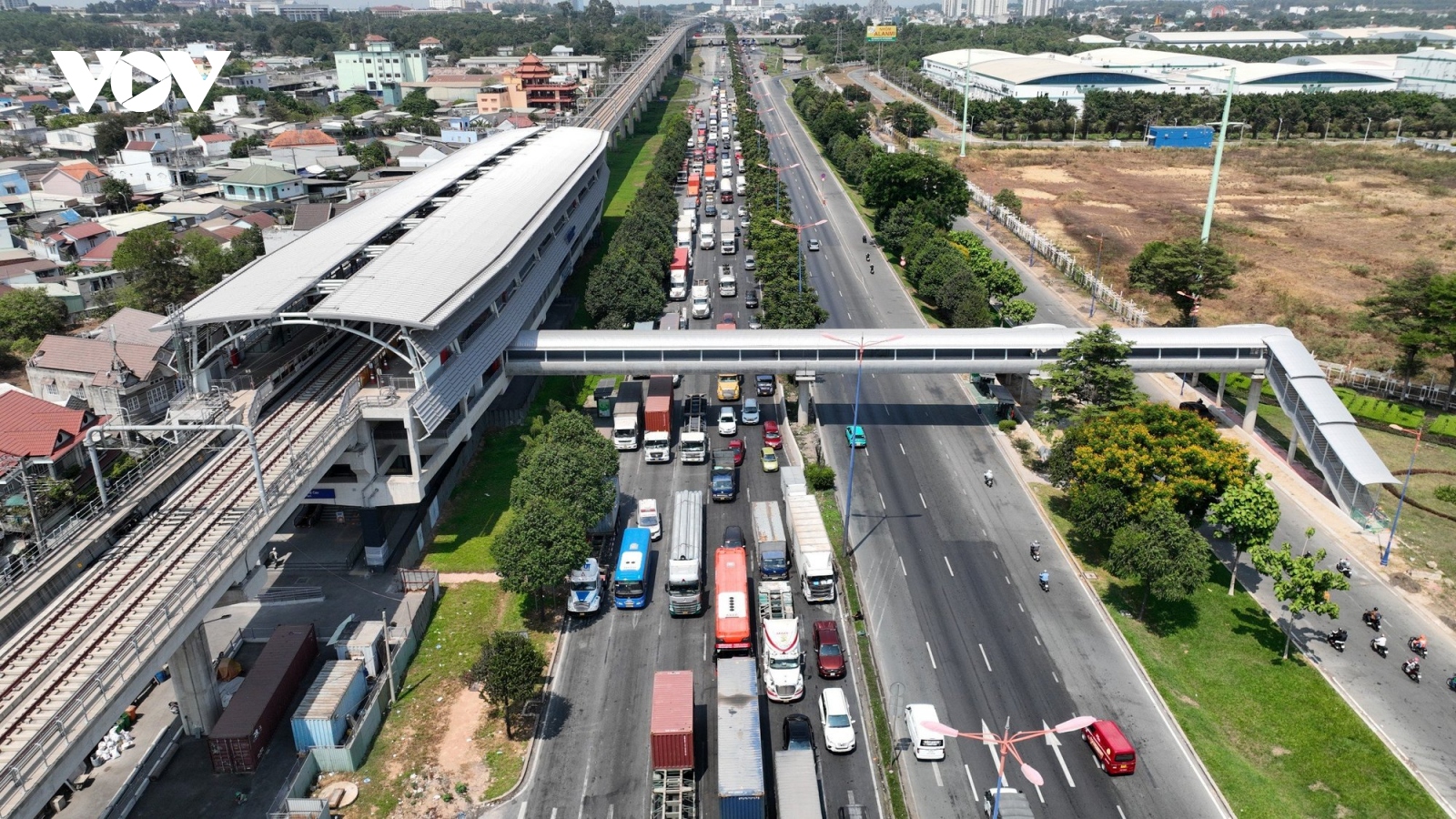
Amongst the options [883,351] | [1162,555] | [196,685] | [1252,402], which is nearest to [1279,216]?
[1252,402]

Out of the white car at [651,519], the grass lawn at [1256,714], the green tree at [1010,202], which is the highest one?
the green tree at [1010,202]

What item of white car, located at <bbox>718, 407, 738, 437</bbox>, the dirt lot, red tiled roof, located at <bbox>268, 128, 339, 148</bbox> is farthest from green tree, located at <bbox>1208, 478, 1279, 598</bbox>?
red tiled roof, located at <bbox>268, 128, 339, 148</bbox>

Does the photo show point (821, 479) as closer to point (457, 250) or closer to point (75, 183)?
point (457, 250)

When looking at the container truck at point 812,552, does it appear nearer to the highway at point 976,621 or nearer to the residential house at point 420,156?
the highway at point 976,621

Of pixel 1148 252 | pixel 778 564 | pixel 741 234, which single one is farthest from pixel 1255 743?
pixel 741 234

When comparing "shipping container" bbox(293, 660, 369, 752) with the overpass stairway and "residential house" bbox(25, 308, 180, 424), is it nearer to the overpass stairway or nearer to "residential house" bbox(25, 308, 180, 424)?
the overpass stairway

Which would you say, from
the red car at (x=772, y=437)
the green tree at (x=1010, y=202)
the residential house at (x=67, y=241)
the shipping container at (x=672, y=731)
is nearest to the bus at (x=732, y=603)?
the shipping container at (x=672, y=731)
